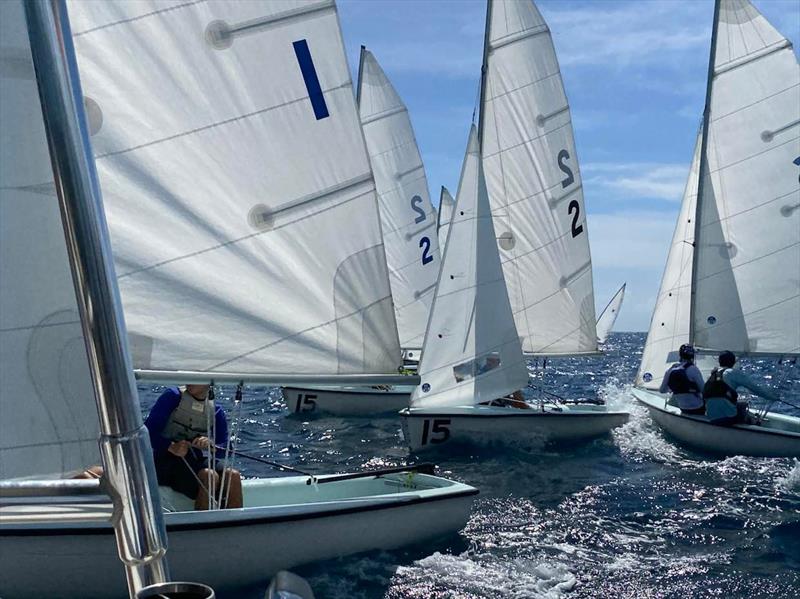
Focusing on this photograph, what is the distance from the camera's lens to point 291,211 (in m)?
5.01

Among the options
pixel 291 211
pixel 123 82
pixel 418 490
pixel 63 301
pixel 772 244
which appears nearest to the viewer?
pixel 63 301

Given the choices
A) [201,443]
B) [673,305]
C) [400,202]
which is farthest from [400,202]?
[201,443]

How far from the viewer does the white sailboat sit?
1045cm

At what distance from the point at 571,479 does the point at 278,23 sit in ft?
21.4

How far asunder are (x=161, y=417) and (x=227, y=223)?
1657 mm

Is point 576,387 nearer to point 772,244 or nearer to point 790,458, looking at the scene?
point 772,244

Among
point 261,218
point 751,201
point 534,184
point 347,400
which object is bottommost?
point 347,400

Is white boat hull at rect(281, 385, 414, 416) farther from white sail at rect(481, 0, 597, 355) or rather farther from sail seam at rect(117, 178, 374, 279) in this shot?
sail seam at rect(117, 178, 374, 279)

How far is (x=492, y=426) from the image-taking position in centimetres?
1060

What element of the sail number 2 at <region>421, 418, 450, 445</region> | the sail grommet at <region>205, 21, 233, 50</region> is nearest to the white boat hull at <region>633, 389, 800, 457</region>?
the sail number 2 at <region>421, 418, 450, 445</region>

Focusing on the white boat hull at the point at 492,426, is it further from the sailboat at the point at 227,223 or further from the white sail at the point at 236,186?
the white sail at the point at 236,186

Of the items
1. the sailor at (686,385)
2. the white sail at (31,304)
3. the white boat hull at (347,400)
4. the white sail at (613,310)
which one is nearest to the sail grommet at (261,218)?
the white sail at (31,304)

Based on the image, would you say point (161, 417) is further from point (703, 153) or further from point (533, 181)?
point (703, 153)

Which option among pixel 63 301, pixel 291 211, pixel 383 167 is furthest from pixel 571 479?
pixel 383 167
